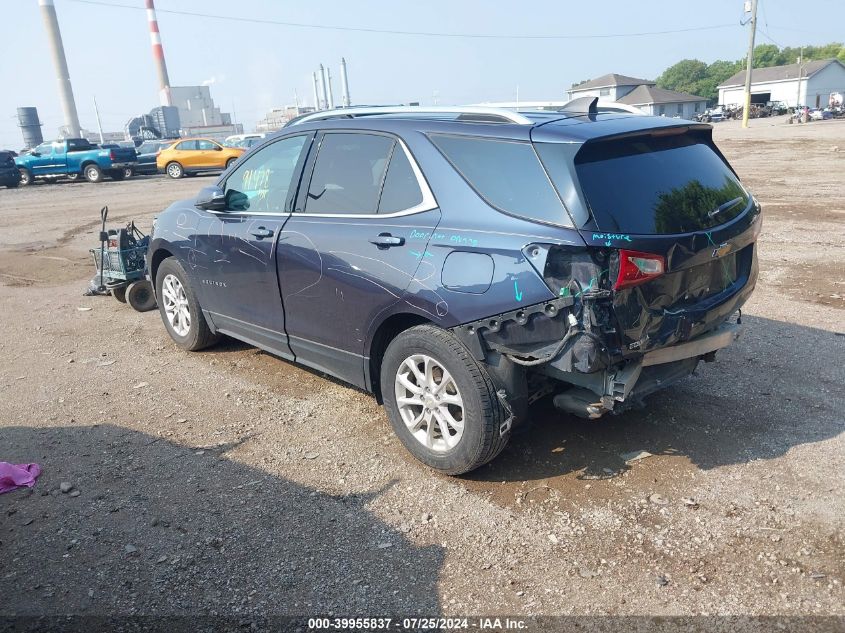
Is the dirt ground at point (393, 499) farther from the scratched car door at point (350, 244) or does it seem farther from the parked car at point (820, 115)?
the parked car at point (820, 115)

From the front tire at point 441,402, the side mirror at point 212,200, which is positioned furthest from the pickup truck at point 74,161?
the front tire at point 441,402

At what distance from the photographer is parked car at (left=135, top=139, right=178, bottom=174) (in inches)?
1188

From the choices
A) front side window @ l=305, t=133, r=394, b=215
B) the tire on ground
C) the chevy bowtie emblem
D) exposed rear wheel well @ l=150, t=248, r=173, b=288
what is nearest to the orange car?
the tire on ground

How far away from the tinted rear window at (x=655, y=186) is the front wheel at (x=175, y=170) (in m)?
27.7

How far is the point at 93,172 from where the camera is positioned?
2850cm

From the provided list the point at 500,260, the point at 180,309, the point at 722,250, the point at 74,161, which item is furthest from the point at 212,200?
the point at 74,161

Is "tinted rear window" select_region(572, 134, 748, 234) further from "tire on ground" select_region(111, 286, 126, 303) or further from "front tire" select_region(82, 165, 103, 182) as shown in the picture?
"front tire" select_region(82, 165, 103, 182)

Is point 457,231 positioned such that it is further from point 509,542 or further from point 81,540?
point 81,540

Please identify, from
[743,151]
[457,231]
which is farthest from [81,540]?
[743,151]

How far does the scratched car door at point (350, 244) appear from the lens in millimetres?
3826

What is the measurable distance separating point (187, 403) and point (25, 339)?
2841mm

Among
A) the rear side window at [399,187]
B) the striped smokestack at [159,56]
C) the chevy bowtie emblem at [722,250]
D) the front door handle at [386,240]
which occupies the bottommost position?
the chevy bowtie emblem at [722,250]

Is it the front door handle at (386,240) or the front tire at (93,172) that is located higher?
the front door handle at (386,240)

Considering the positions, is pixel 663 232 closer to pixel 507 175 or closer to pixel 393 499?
pixel 507 175
